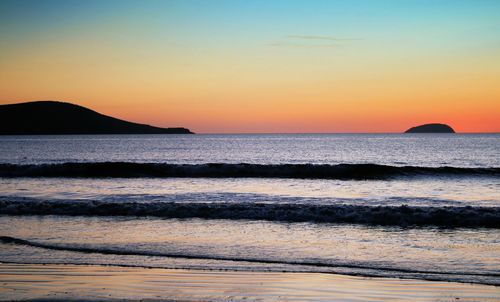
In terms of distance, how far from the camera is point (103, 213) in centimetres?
1619

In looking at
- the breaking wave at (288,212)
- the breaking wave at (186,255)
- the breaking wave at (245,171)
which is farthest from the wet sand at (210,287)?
the breaking wave at (245,171)

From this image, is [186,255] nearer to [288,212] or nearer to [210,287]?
[210,287]

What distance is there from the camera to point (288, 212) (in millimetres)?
15602

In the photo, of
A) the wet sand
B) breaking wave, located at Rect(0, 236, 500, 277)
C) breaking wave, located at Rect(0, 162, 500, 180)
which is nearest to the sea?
breaking wave, located at Rect(0, 236, 500, 277)

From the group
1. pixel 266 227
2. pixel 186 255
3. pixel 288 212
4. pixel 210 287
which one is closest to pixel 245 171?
pixel 288 212

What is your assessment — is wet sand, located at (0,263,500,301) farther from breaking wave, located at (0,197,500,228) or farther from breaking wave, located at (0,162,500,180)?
breaking wave, located at (0,162,500,180)

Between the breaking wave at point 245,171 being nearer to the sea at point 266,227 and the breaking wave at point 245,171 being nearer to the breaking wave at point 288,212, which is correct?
the sea at point 266,227

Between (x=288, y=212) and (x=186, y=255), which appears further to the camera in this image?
(x=288, y=212)

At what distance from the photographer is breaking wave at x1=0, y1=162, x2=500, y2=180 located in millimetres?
32375

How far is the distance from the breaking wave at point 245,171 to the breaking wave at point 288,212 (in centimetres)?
1513

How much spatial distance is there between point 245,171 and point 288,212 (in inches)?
691

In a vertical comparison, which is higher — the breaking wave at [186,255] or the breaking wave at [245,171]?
the breaking wave at [245,171]

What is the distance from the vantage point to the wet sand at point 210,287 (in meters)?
7.12

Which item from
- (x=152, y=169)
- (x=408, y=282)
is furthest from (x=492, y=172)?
(x=408, y=282)
